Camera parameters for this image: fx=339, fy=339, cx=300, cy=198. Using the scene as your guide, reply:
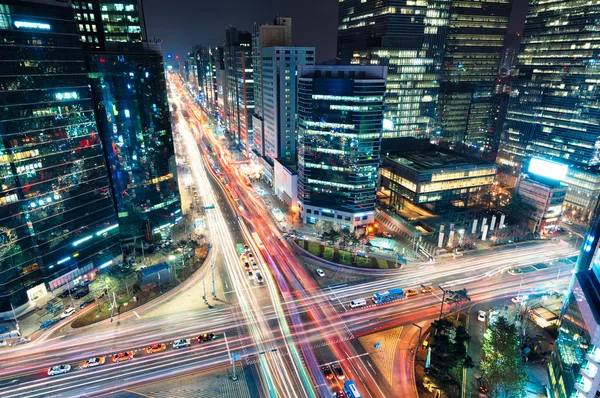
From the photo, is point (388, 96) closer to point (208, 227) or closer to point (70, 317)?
point (208, 227)

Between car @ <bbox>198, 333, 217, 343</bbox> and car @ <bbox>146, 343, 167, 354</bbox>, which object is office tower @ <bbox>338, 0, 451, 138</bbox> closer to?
car @ <bbox>198, 333, 217, 343</bbox>

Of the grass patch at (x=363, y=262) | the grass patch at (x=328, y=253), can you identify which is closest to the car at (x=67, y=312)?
the grass patch at (x=328, y=253)

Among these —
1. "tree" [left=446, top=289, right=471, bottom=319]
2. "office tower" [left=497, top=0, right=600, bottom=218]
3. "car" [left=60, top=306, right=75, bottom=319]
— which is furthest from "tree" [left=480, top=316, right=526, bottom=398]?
"office tower" [left=497, top=0, right=600, bottom=218]

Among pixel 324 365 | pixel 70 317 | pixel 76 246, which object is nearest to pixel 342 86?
pixel 324 365

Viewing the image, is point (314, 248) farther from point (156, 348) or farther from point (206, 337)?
point (156, 348)

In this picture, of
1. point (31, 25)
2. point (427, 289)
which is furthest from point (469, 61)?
point (31, 25)
